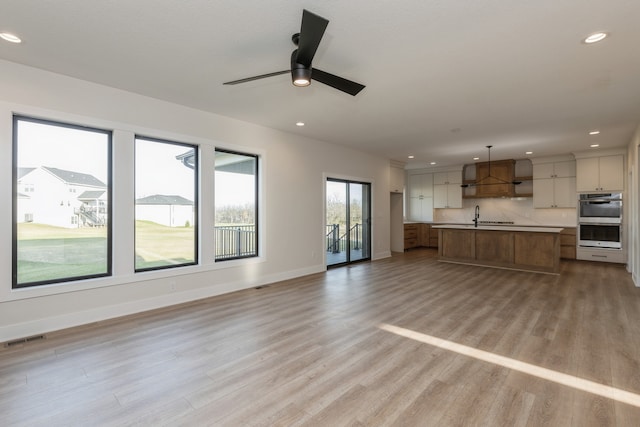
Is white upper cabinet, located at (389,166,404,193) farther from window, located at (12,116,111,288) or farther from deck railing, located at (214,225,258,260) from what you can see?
window, located at (12,116,111,288)

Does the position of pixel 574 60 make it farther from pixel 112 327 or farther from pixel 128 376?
pixel 112 327

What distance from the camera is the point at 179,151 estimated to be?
453 cm

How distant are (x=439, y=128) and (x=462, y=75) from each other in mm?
2221

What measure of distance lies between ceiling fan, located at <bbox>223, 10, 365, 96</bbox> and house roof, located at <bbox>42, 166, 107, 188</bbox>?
106 inches

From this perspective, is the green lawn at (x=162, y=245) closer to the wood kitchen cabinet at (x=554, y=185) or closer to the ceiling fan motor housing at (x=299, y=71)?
the ceiling fan motor housing at (x=299, y=71)

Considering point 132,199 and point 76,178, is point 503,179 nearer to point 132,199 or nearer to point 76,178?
point 132,199

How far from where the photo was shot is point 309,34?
83.4 inches

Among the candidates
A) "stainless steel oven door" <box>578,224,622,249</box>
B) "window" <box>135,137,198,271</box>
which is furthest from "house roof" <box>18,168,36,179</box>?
"stainless steel oven door" <box>578,224,622,249</box>

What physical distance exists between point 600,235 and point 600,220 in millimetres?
364

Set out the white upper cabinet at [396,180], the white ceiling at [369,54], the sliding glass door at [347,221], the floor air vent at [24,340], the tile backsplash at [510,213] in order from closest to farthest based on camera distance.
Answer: the white ceiling at [369,54] < the floor air vent at [24,340] < the sliding glass door at [347,221] < the tile backsplash at [510,213] < the white upper cabinet at [396,180]

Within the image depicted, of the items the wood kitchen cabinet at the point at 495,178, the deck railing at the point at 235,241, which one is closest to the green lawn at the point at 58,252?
the deck railing at the point at 235,241

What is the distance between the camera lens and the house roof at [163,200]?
13.6 feet

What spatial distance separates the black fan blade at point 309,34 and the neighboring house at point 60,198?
10.0ft

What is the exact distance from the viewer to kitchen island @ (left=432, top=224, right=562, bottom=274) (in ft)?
20.6
